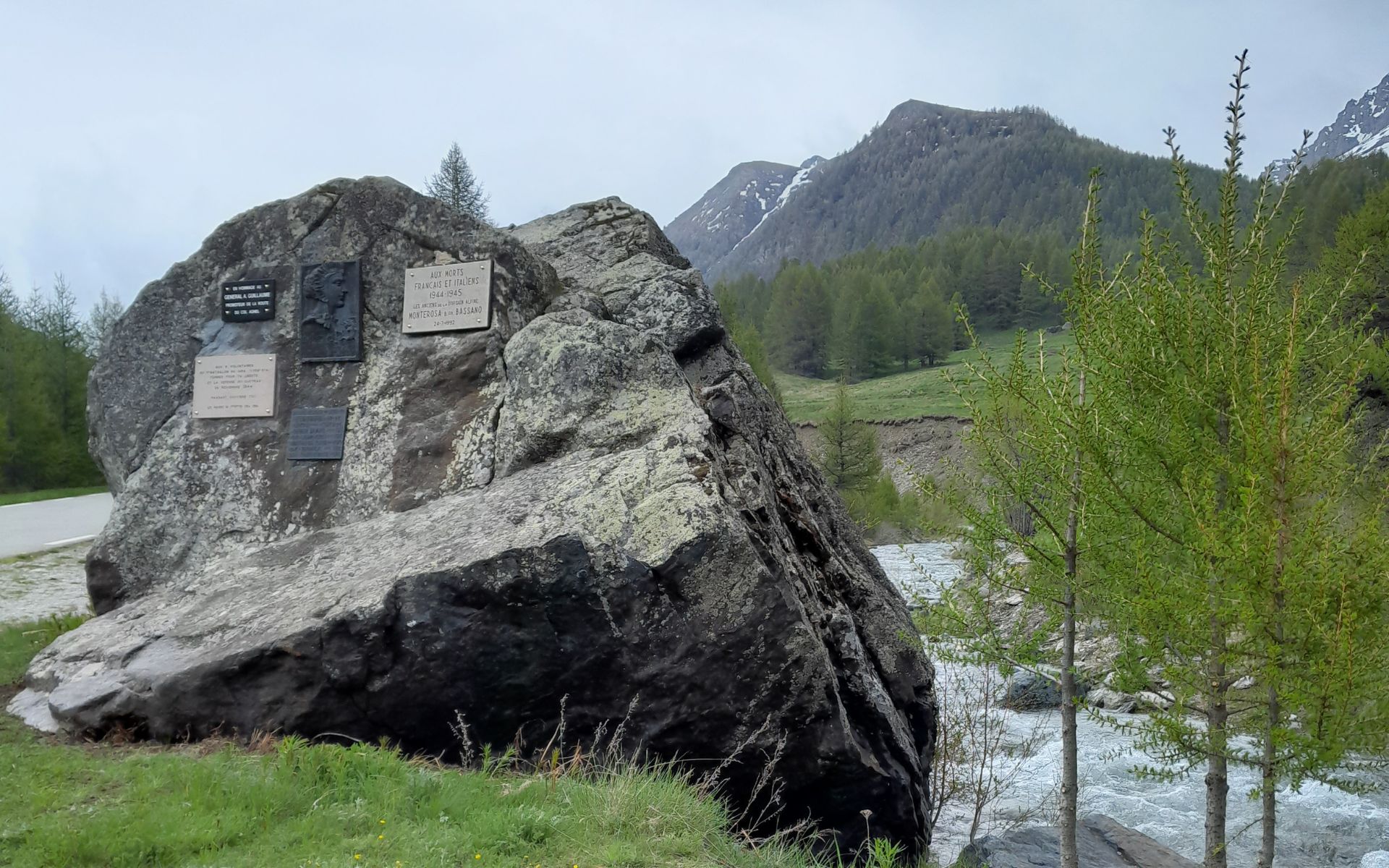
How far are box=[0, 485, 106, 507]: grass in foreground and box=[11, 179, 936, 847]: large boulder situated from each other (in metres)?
24.0

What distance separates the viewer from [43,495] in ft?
97.6

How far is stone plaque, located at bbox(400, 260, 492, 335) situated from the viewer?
814 centimetres

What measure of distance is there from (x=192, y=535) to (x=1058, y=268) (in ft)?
345

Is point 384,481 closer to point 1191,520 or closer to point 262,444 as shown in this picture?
point 262,444

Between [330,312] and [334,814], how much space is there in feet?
16.3

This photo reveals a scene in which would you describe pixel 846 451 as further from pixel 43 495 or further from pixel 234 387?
pixel 234 387

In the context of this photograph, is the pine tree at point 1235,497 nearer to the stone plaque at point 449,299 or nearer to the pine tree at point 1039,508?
the pine tree at point 1039,508

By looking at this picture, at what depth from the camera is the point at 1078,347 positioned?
22.2 feet

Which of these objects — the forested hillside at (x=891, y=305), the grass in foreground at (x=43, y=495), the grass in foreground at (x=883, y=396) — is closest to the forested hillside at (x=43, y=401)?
the grass in foreground at (x=43, y=495)

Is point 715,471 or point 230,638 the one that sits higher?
point 715,471

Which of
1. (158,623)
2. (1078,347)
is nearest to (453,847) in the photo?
(158,623)

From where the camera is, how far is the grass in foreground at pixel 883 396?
6794 centimetres

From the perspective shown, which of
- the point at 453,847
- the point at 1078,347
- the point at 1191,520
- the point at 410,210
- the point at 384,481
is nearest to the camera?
the point at 453,847

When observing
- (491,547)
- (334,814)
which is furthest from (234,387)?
(334,814)
